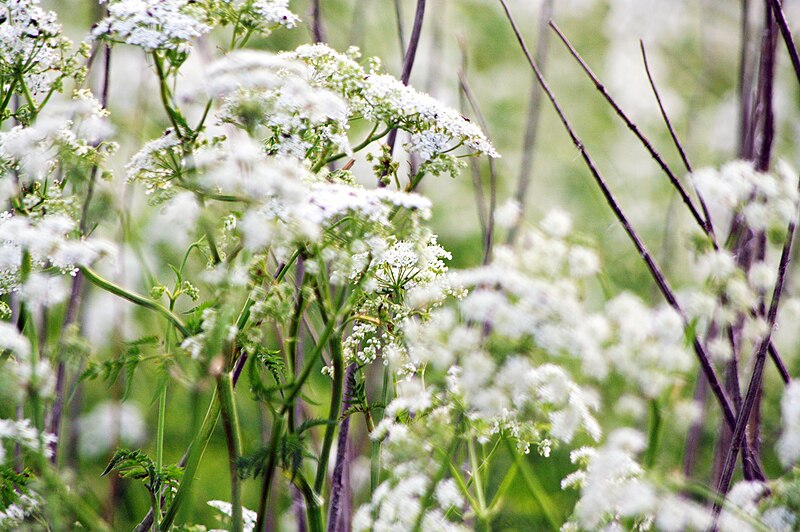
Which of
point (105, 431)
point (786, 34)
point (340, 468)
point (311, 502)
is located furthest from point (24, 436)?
point (105, 431)

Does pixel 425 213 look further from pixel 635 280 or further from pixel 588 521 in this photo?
pixel 635 280

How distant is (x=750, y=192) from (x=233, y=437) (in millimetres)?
620

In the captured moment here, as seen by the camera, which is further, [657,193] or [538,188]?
[538,188]

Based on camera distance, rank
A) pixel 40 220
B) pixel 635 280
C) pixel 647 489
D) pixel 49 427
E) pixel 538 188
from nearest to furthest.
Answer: pixel 647 489
pixel 40 220
pixel 49 427
pixel 635 280
pixel 538 188

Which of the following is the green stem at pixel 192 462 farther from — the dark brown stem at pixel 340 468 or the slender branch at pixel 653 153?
the slender branch at pixel 653 153

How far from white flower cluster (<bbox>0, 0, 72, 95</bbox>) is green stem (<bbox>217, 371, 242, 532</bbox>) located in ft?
1.60

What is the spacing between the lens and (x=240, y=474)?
811 mm

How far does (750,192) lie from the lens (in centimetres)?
81

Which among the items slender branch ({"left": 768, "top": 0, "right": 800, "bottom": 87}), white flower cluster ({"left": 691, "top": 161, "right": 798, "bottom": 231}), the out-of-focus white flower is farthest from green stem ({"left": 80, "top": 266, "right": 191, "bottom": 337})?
the out-of-focus white flower

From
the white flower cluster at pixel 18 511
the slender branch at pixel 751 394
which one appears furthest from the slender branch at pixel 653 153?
the white flower cluster at pixel 18 511

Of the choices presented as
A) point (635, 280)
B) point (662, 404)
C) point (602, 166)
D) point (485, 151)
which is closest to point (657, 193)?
point (602, 166)

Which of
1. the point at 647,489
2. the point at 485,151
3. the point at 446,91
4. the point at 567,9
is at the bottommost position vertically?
the point at 647,489

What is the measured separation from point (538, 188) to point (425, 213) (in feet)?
11.2

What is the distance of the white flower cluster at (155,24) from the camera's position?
33.6 inches
